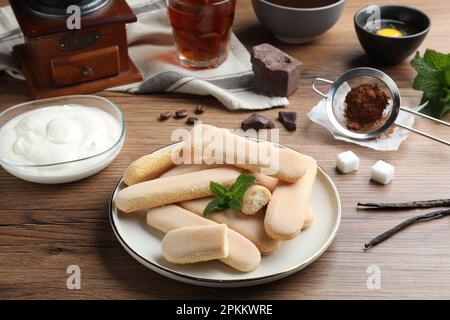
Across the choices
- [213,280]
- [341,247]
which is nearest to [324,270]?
[341,247]

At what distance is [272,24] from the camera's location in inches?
64.0

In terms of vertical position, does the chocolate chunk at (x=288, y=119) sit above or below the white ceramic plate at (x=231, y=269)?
below

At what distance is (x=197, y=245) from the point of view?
0.96 metres

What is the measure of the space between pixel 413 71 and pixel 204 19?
510 millimetres

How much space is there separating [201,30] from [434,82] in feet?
1.74

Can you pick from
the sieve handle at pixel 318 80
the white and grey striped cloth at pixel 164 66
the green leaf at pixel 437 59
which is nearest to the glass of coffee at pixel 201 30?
the white and grey striped cloth at pixel 164 66

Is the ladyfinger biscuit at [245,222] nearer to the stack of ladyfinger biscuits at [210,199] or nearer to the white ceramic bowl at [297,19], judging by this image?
the stack of ladyfinger biscuits at [210,199]

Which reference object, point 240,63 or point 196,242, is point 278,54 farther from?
point 196,242

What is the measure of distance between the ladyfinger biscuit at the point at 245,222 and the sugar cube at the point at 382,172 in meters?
0.29

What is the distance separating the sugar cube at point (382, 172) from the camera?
1212 mm

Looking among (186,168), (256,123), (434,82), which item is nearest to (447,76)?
(434,82)

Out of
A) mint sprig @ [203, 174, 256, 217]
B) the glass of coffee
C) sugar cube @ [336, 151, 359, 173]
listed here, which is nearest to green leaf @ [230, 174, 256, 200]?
mint sprig @ [203, 174, 256, 217]

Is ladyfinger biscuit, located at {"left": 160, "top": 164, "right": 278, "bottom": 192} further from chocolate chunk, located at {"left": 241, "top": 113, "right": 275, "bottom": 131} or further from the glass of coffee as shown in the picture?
the glass of coffee

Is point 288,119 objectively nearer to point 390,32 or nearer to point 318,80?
point 318,80
